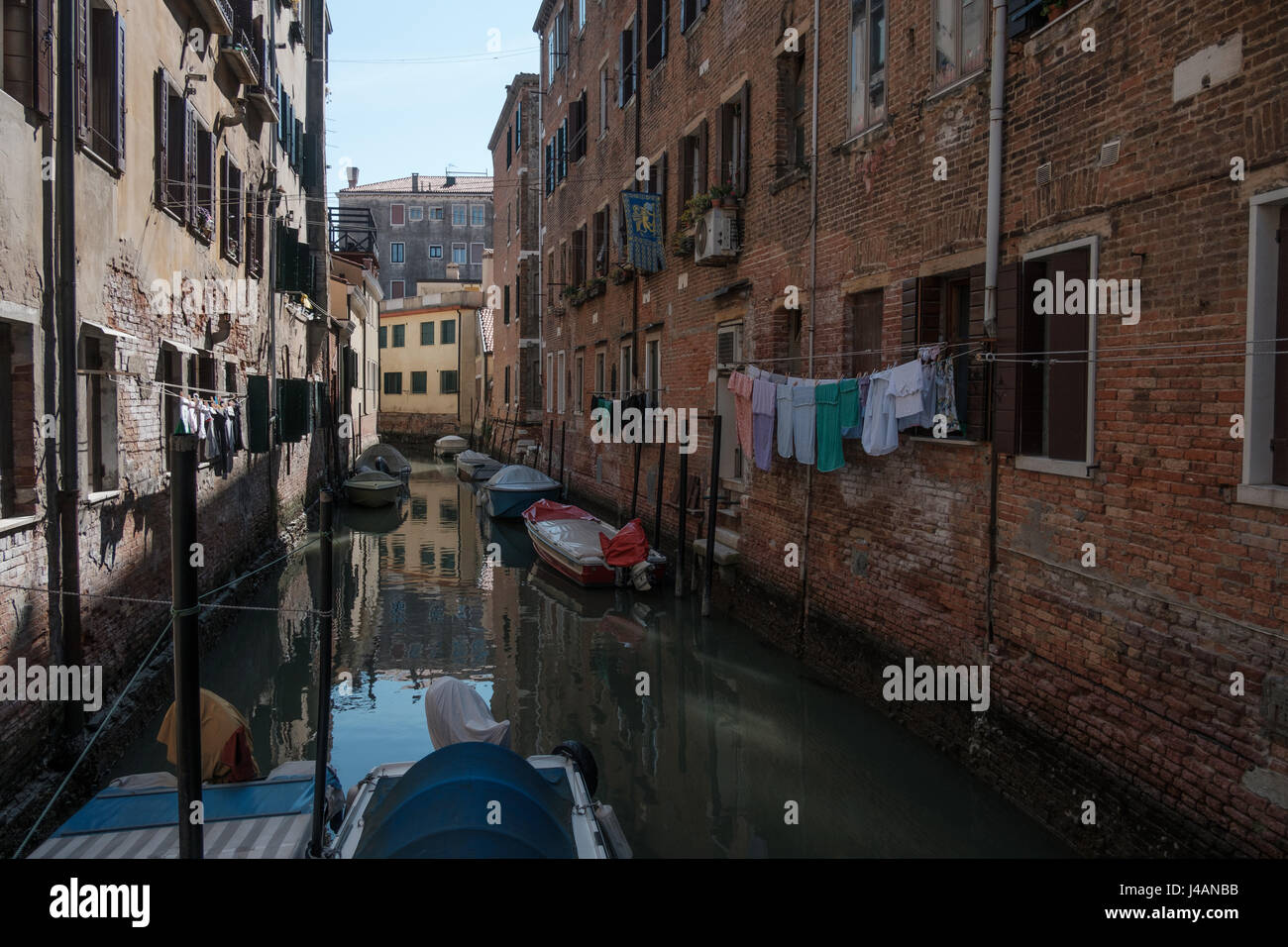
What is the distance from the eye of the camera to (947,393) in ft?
24.5

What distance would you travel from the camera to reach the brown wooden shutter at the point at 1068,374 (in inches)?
244

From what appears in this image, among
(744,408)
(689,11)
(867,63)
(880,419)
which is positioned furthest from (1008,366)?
(689,11)

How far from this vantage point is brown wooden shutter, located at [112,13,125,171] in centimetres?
792

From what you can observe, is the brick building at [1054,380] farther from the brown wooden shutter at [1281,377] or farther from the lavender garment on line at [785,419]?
the lavender garment on line at [785,419]

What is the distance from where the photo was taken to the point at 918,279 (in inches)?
323

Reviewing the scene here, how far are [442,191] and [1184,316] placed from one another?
57.5 meters

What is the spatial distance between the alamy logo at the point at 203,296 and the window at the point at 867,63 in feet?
22.4

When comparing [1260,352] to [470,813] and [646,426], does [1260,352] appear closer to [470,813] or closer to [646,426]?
[470,813]

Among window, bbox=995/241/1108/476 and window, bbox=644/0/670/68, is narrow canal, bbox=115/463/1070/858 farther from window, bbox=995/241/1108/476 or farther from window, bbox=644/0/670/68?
window, bbox=644/0/670/68

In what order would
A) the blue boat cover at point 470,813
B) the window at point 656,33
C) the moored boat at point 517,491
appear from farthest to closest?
the moored boat at point 517,491 → the window at point 656,33 → the blue boat cover at point 470,813

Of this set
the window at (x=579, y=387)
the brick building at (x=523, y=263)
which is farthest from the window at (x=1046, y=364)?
the brick building at (x=523, y=263)
